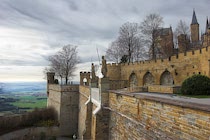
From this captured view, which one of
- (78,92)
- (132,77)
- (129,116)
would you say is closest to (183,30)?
(132,77)

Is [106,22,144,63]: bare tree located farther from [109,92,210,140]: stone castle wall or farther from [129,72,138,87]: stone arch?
[109,92,210,140]: stone castle wall

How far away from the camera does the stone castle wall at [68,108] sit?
86.8ft

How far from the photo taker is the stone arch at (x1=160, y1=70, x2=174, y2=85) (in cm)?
2435

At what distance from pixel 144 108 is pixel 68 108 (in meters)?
21.4

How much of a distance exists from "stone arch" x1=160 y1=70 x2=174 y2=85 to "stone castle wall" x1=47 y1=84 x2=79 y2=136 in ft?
35.3

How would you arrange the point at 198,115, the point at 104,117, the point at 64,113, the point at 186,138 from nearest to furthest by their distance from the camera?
the point at 198,115
the point at 186,138
the point at 104,117
the point at 64,113

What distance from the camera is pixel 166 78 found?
25.1 metres

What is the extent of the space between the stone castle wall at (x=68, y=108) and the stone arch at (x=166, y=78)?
1075 cm

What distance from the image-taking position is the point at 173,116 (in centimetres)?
530

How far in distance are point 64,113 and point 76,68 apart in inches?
565

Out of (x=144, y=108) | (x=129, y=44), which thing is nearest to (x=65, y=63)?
(x=129, y=44)

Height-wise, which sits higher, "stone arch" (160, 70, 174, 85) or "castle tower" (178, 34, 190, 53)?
"castle tower" (178, 34, 190, 53)

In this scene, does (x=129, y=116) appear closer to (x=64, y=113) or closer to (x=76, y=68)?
(x=64, y=113)

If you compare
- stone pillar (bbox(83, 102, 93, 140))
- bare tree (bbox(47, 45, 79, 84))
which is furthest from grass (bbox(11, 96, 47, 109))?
stone pillar (bbox(83, 102, 93, 140))
